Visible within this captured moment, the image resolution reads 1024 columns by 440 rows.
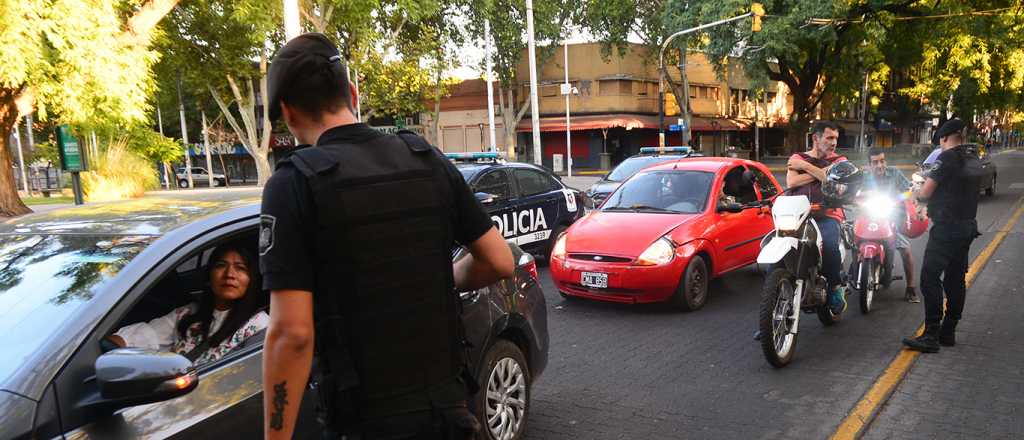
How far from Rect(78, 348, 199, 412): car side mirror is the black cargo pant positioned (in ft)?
17.3

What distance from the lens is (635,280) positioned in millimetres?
6582

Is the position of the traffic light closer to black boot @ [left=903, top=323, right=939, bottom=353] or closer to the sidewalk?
the sidewalk

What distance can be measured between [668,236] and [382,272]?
5457 millimetres

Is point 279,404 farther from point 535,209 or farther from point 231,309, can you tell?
point 535,209

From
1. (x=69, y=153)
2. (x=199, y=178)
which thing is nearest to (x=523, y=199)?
(x=69, y=153)

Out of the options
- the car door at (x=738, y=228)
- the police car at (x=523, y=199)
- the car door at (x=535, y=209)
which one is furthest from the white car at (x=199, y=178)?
the car door at (x=738, y=228)

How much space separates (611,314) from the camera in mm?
6883

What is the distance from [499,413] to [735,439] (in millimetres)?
1422

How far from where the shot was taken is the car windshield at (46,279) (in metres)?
2.12

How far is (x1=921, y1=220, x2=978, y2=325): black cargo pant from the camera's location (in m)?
5.12

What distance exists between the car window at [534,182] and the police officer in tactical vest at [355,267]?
7533mm

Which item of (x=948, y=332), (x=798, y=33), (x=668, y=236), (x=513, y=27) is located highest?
(x=513, y=27)

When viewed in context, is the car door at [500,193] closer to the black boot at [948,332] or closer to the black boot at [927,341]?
the black boot at [927,341]

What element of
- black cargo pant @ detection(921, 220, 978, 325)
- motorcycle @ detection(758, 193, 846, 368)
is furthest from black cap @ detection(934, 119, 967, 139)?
motorcycle @ detection(758, 193, 846, 368)
